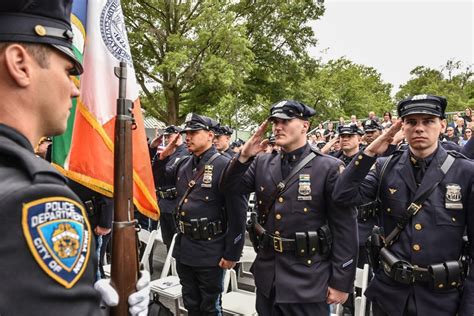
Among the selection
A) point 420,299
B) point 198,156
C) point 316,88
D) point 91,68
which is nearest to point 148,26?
point 316,88

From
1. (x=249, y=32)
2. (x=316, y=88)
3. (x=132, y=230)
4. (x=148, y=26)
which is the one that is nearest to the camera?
(x=132, y=230)

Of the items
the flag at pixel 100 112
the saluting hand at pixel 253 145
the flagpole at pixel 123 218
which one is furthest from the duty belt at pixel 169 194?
the flagpole at pixel 123 218

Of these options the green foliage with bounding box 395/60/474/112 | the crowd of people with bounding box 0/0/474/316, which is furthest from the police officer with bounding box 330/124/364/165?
the green foliage with bounding box 395/60/474/112

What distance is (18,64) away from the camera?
95 centimetres

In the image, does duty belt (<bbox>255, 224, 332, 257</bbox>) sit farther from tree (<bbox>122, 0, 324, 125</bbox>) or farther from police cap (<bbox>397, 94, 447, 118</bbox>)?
tree (<bbox>122, 0, 324, 125</bbox>)

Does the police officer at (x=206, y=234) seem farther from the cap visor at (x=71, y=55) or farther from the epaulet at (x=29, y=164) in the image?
the epaulet at (x=29, y=164)

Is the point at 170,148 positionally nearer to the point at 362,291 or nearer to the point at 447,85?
the point at 362,291

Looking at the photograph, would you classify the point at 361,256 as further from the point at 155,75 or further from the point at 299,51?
the point at 299,51

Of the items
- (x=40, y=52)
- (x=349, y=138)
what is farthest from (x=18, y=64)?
(x=349, y=138)

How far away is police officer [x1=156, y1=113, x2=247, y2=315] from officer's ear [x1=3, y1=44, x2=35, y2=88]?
2630mm

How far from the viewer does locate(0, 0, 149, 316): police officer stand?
2.56ft

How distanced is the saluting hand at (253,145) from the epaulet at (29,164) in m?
2.10

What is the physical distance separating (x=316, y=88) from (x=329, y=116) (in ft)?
6.88

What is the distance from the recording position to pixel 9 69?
936 millimetres
